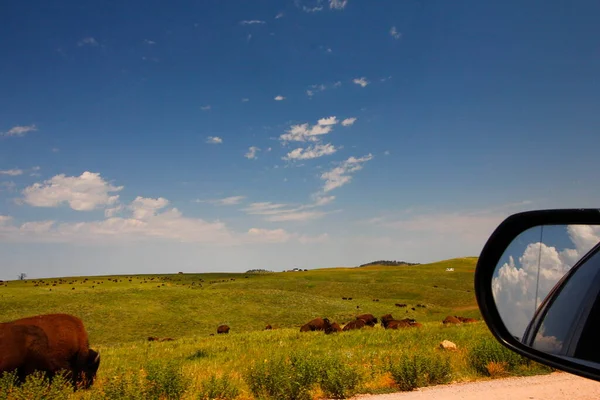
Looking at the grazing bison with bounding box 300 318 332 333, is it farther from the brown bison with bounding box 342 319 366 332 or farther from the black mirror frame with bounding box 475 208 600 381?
the black mirror frame with bounding box 475 208 600 381

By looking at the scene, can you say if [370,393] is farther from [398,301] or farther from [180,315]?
[398,301]

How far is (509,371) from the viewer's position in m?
12.9

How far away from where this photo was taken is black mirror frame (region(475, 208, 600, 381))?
7.85ft

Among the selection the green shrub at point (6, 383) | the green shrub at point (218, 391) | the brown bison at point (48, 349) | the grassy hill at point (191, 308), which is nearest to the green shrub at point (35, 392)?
the green shrub at point (6, 383)

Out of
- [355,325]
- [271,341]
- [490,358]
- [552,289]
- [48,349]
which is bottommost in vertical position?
[355,325]

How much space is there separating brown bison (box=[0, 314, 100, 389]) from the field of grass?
86 cm

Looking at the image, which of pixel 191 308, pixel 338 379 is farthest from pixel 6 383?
pixel 191 308

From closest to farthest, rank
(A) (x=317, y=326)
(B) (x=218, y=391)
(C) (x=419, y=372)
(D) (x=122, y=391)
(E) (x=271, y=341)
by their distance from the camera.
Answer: (D) (x=122, y=391), (B) (x=218, y=391), (C) (x=419, y=372), (E) (x=271, y=341), (A) (x=317, y=326)

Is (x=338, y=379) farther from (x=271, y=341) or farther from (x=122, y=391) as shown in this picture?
(x=271, y=341)

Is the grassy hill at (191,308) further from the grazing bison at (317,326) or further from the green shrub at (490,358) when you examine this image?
the green shrub at (490,358)

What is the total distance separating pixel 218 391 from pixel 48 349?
5308mm

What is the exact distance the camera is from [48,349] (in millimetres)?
11953

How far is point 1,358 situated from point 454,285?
260 ft

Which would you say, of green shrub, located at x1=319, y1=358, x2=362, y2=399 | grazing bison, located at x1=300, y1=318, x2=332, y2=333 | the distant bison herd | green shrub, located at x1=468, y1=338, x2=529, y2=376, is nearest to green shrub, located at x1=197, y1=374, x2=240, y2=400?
green shrub, located at x1=319, y1=358, x2=362, y2=399
